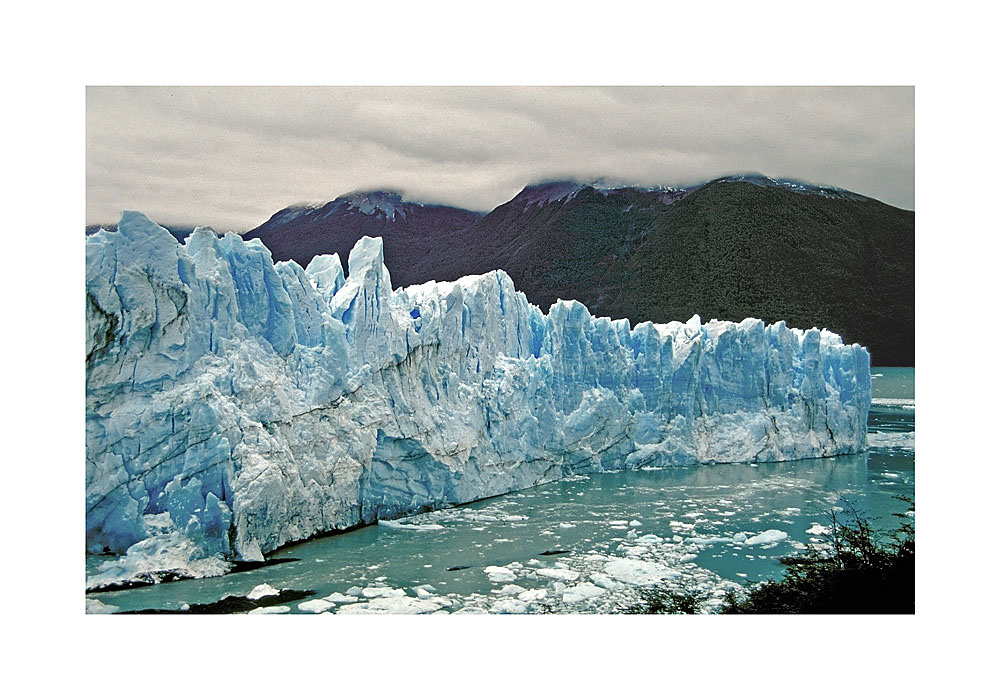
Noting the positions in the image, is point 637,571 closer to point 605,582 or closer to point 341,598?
point 605,582

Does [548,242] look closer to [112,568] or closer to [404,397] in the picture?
[404,397]

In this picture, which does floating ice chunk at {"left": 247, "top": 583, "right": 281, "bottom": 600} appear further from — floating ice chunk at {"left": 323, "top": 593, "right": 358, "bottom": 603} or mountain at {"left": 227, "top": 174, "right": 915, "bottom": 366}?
mountain at {"left": 227, "top": 174, "right": 915, "bottom": 366}

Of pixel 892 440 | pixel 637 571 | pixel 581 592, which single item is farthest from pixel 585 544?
pixel 892 440

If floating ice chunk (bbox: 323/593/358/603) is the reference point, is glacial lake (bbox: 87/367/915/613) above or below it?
above

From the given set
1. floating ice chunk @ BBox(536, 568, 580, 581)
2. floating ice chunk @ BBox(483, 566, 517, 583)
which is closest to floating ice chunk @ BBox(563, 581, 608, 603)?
floating ice chunk @ BBox(536, 568, 580, 581)

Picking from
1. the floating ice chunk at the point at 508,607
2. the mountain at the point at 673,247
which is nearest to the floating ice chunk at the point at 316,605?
the floating ice chunk at the point at 508,607

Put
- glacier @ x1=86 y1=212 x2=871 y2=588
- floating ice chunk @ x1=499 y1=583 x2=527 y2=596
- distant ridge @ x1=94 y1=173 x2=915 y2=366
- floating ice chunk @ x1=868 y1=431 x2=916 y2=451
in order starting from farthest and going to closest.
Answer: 1. floating ice chunk @ x1=868 y1=431 x2=916 y2=451
2. distant ridge @ x1=94 y1=173 x2=915 y2=366
3. glacier @ x1=86 y1=212 x2=871 y2=588
4. floating ice chunk @ x1=499 y1=583 x2=527 y2=596

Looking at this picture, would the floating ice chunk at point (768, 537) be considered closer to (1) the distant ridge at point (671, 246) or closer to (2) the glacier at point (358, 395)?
(1) the distant ridge at point (671, 246)
